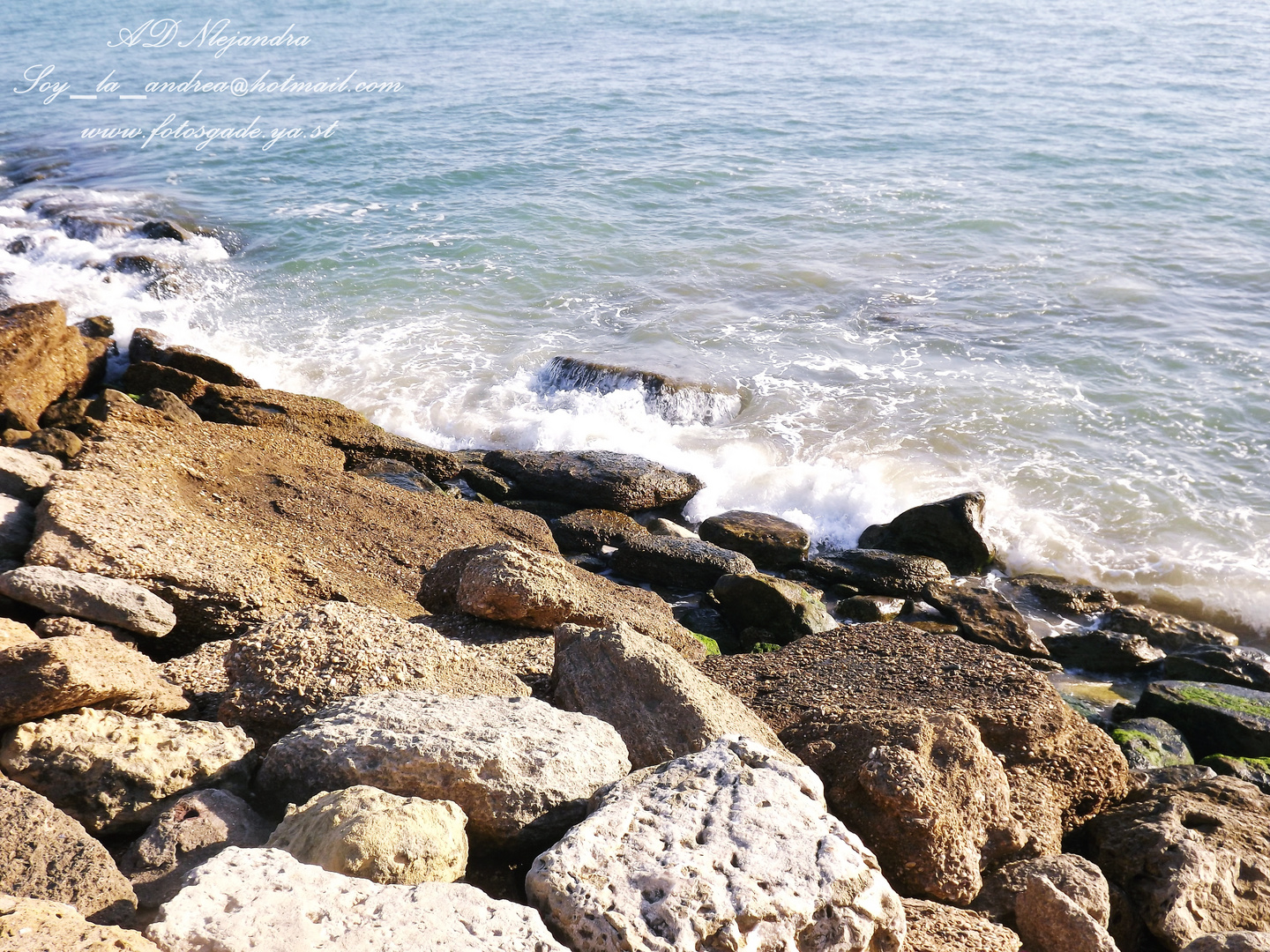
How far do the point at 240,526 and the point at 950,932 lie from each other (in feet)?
13.4

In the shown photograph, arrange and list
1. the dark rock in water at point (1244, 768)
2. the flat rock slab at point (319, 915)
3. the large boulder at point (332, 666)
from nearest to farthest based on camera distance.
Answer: the flat rock slab at point (319, 915) → the large boulder at point (332, 666) → the dark rock in water at point (1244, 768)

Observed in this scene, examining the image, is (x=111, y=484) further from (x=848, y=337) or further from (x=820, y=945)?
(x=848, y=337)

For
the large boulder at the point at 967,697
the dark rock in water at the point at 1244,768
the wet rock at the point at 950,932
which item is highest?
the wet rock at the point at 950,932

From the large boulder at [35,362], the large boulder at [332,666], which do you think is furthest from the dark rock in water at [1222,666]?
the large boulder at [35,362]

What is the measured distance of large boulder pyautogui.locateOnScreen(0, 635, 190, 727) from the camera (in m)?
3.21

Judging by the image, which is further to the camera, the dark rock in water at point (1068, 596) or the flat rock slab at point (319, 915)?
the dark rock in water at point (1068, 596)

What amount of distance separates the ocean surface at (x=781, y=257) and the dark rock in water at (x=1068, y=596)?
47 centimetres

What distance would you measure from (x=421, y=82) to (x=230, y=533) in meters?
25.8

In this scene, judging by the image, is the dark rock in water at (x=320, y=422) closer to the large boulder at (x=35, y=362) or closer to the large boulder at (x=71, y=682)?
the large boulder at (x=35, y=362)

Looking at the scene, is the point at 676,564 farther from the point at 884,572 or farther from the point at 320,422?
the point at 320,422

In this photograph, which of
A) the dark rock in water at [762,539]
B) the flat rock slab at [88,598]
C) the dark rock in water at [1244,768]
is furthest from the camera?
the dark rock in water at [762,539]

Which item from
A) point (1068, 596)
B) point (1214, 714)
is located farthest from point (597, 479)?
point (1214, 714)

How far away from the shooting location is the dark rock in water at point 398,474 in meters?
8.23

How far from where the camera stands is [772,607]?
7.23 m
